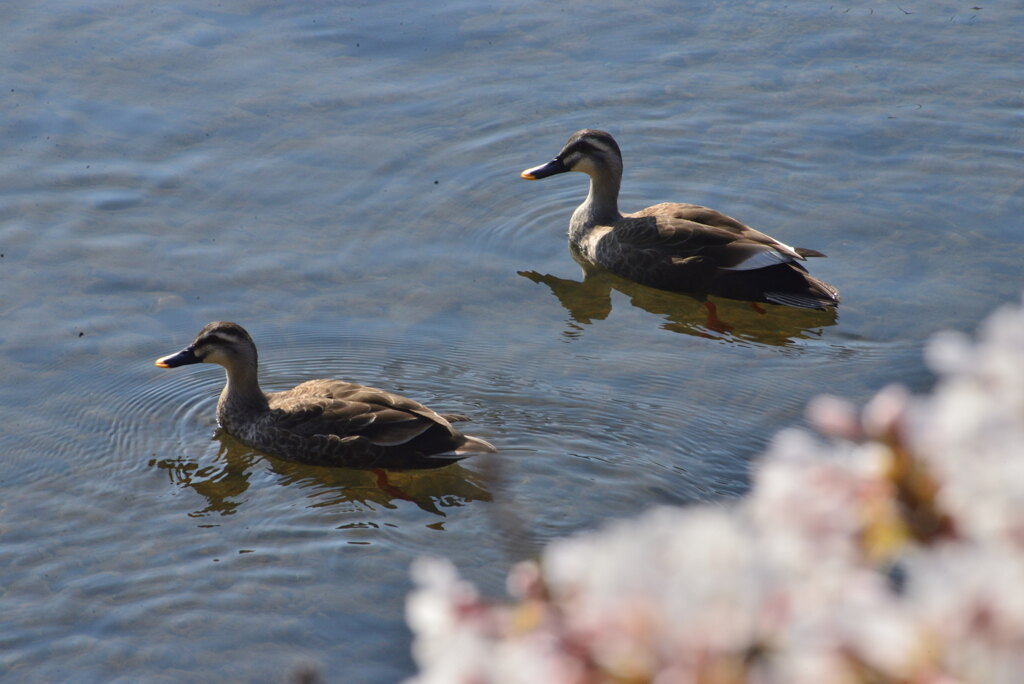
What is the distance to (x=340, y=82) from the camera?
1173 centimetres

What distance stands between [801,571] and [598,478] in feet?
17.2

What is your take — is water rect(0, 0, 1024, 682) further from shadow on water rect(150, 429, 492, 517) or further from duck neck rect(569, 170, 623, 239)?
duck neck rect(569, 170, 623, 239)

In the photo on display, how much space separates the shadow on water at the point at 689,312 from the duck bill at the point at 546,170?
36.2 inches

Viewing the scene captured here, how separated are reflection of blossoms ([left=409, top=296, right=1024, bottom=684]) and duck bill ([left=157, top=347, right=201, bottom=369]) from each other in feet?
21.1

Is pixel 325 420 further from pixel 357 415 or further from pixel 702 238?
pixel 702 238

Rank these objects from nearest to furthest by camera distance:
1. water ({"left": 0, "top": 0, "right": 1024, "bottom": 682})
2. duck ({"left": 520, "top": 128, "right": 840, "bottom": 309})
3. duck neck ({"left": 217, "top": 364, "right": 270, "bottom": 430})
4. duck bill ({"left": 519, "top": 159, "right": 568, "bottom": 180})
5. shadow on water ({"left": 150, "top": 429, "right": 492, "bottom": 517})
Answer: water ({"left": 0, "top": 0, "right": 1024, "bottom": 682}), shadow on water ({"left": 150, "top": 429, "right": 492, "bottom": 517}), duck neck ({"left": 217, "top": 364, "right": 270, "bottom": 430}), duck ({"left": 520, "top": 128, "right": 840, "bottom": 309}), duck bill ({"left": 519, "top": 159, "right": 568, "bottom": 180})

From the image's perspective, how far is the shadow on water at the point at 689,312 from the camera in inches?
339

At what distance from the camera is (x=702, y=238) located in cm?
918

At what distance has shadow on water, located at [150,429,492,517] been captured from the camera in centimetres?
688

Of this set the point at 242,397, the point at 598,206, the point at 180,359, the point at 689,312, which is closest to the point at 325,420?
the point at 242,397

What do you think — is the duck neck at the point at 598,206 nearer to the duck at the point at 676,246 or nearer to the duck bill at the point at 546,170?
the duck at the point at 676,246

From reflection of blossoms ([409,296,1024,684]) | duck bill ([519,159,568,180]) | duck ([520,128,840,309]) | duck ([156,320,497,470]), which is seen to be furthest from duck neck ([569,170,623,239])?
reflection of blossoms ([409,296,1024,684])

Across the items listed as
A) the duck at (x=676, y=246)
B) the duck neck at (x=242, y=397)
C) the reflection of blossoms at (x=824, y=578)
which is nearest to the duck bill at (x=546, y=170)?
the duck at (x=676, y=246)

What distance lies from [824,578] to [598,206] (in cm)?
874
